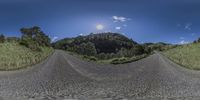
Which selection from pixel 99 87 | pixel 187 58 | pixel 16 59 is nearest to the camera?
pixel 99 87

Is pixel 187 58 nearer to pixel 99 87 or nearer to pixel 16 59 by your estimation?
pixel 16 59

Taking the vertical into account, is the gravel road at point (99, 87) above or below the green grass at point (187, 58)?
below

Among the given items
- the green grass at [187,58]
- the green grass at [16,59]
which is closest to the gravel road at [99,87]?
the green grass at [16,59]

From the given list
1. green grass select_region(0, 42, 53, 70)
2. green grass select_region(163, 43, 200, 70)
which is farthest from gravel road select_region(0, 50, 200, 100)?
green grass select_region(163, 43, 200, 70)

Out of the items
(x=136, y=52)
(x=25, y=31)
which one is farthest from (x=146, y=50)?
(x=25, y=31)

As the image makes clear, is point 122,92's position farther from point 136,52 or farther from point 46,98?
point 136,52

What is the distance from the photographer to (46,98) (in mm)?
16016

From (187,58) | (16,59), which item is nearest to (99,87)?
(16,59)

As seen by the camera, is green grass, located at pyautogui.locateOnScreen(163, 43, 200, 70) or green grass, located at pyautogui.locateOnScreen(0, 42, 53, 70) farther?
green grass, located at pyautogui.locateOnScreen(163, 43, 200, 70)

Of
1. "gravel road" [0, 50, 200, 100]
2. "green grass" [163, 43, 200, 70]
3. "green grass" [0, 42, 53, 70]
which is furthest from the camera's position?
"green grass" [163, 43, 200, 70]

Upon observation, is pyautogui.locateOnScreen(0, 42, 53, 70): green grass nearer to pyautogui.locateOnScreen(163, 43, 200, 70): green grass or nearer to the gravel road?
the gravel road

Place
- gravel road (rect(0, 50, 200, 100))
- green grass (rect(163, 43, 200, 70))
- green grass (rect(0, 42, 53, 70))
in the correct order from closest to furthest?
gravel road (rect(0, 50, 200, 100)) → green grass (rect(0, 42, 53, 70)) → green grass (rect(163, 43, 200, 70))

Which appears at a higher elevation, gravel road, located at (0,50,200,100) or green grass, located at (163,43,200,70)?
green grass, located at (163,43,200,70)

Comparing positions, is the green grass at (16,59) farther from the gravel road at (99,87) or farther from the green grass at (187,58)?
the green grass at (187,58)
